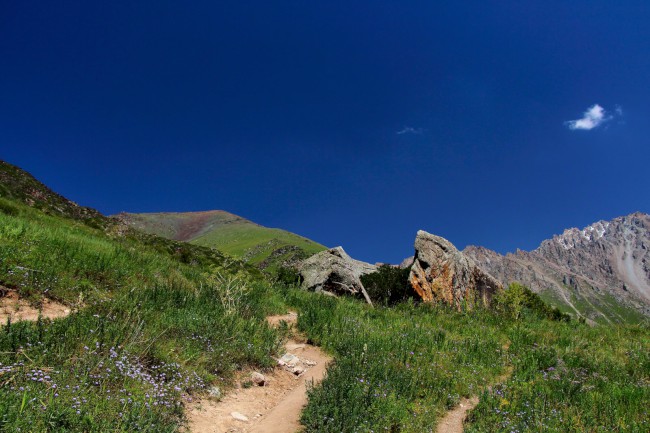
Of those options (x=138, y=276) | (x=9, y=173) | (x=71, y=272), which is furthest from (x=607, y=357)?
(x=9, y=173)

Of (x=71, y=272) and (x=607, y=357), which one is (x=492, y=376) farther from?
(x=71, y=272)

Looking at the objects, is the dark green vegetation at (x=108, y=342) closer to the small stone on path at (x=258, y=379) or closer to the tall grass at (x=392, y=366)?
the small stone on path at (x=258, y=379)

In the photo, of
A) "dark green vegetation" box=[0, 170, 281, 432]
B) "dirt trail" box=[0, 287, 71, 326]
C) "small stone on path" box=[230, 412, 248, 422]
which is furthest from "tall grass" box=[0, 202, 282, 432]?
"small stone on path" box=[230, 412, 248, 422]

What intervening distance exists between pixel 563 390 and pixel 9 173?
172ft

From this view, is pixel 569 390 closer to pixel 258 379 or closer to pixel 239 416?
pixel 258 379

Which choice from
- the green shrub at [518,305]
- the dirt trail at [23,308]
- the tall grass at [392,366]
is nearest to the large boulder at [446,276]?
the green shrub at [518,305]

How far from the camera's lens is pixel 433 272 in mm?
22234

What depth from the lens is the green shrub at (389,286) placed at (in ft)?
74.7

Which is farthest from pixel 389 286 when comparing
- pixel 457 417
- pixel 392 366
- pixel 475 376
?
pixel 457 417

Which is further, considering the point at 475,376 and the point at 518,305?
the point at 518,305

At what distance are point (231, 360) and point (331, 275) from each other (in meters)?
15.6

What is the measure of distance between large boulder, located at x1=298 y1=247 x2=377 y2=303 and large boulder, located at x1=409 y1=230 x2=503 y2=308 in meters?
3.37

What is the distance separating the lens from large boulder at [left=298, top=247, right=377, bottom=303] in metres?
22.8

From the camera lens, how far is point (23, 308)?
765 centimetres
